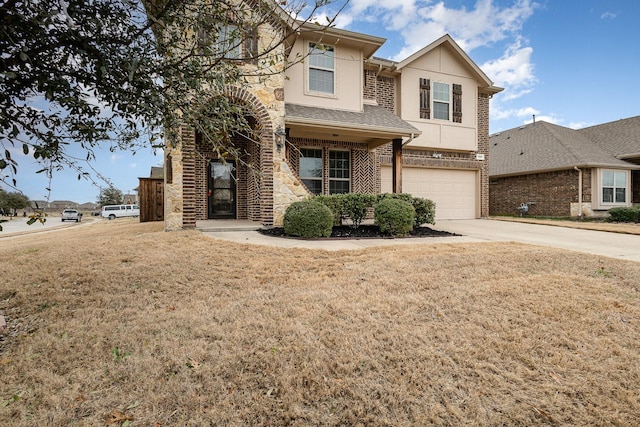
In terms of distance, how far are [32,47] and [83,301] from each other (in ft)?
8.50

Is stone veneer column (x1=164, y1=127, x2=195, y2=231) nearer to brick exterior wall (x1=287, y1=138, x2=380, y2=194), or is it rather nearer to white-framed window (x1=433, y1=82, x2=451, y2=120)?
brick exterior wall (x1=287, y1=138, x2=380, y2=194)

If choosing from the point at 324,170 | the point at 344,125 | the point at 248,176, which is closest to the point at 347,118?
the point at 344,125

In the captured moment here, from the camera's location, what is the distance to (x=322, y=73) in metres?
10.7

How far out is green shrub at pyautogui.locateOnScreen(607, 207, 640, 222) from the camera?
1264 centimetres

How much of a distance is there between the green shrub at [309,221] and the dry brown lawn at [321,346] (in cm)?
286

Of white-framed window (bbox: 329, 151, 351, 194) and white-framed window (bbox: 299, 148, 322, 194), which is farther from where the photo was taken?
white-framed window (bbox: 329, 151, 351, 194)

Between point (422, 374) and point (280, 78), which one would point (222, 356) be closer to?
point (422, 374)

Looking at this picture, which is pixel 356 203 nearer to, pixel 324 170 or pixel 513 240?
pixel 324 170

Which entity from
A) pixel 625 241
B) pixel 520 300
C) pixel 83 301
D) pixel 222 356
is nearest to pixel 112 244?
pixel 83 301

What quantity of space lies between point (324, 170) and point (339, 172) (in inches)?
25.0

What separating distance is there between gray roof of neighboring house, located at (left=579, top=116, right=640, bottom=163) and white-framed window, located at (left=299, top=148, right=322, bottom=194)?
1525 cm

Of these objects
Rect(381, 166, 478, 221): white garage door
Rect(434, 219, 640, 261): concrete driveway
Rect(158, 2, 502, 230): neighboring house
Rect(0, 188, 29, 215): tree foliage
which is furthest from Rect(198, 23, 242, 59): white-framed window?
Rect(381, 166, 478, 221): white garage door

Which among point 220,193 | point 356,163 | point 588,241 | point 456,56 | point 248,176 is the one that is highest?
point 456,56

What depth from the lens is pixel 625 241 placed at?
7.60 meters
